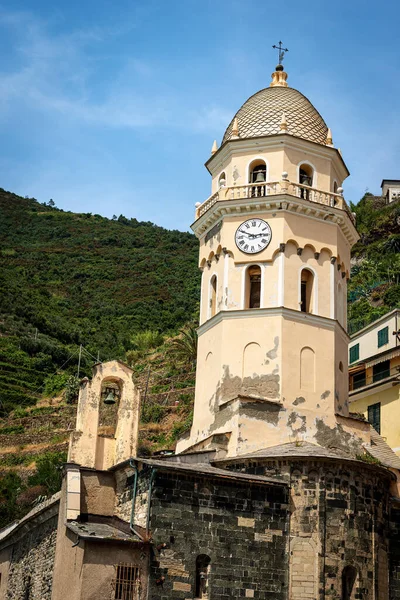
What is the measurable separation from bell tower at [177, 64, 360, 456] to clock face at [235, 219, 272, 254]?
0.04 meters

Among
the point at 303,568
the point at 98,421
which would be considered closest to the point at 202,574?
the point at 303,568

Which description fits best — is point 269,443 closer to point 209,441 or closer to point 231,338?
point 209,441

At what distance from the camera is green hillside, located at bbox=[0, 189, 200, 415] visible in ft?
282

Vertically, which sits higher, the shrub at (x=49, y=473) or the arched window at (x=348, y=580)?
the shrub at (x=49, y=473)

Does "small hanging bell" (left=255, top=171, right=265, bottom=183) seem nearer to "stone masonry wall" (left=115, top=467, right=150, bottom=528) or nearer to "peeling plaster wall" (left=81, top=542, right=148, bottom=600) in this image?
"stone masonry wall" (left=115, top=467, right=150, bottom=528)

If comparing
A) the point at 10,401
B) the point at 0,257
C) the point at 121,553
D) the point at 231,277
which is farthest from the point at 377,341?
the point at 0,257

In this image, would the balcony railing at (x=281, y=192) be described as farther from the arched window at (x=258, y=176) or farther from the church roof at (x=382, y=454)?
the church roof at (x=382, y=454)

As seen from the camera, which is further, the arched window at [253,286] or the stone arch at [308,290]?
the arched window at [253,286]

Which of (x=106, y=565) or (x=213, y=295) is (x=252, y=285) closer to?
(x=213, y=295)

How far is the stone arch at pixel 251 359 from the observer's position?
2852 centimetres

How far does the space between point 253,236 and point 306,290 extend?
265cm

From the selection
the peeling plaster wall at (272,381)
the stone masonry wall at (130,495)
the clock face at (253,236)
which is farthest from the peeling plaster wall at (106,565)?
the clock face at (253,236)

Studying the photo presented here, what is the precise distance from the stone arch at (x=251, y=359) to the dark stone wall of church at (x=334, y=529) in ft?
11.9

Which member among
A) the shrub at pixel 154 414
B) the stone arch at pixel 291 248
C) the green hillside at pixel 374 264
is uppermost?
the green hillside at pixel 374 264
